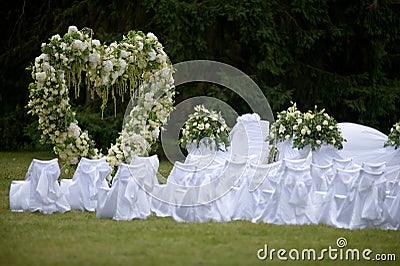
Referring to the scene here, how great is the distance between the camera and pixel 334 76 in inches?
957

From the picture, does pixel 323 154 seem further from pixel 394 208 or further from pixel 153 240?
pixel 153 240

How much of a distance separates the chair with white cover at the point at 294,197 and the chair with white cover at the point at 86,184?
284cm

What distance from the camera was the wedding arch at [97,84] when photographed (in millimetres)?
11875

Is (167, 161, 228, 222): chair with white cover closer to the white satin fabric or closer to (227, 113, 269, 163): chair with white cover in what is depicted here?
the white satin fabric

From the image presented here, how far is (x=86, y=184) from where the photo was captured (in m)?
11.7

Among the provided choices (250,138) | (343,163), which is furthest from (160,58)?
(343,163)

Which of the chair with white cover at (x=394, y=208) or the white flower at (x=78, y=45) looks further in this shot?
the white flower at (x=78, y=45)

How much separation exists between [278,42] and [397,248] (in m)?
15.0

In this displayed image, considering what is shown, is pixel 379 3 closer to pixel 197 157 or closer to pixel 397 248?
pixel 197 157

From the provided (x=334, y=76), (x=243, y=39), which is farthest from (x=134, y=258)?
(x=334, y=76)

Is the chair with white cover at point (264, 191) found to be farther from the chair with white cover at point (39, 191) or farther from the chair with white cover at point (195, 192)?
the chair with white cover at point (39, 191)

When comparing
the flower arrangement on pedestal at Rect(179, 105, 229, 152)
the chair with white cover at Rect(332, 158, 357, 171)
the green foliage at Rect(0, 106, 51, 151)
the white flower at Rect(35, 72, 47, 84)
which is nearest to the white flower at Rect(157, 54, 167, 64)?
the flower arrangement on pedestal at Rect(179, 105, 229, 152)

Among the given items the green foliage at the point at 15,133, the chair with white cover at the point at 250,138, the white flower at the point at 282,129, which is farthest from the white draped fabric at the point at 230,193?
the green foliage at the point at 15,133

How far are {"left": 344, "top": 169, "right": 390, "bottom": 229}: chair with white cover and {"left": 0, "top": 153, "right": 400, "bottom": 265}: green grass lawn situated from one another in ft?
1.12
